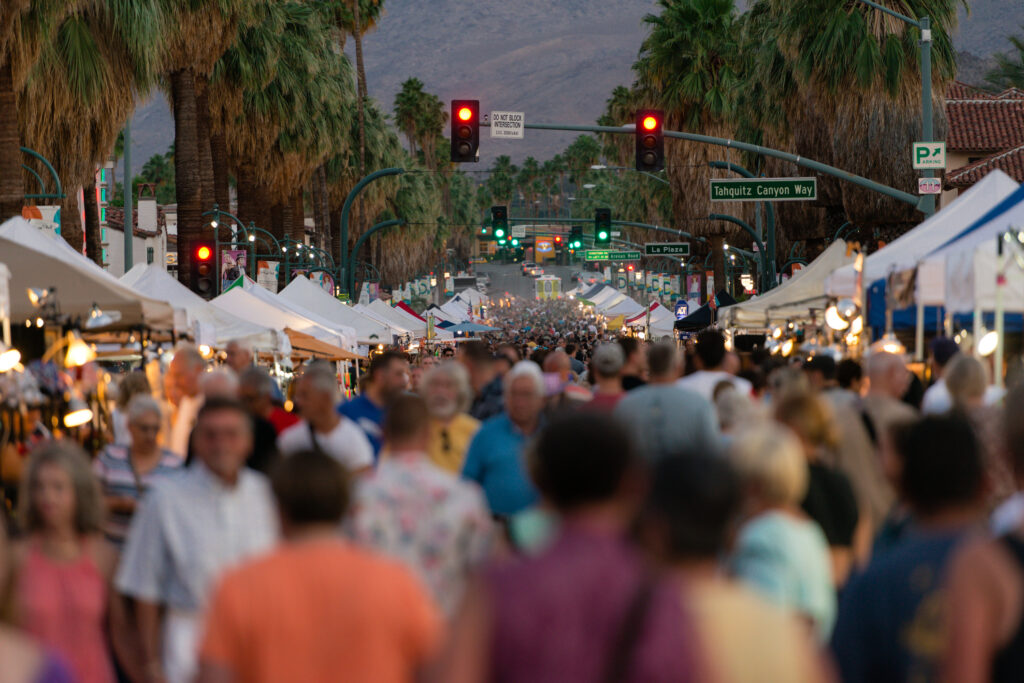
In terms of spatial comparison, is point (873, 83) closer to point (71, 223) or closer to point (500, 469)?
point (71, 223)

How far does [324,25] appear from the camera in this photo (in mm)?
50281

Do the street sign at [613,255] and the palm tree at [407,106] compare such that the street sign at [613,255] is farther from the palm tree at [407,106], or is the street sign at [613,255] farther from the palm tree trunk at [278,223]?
the palm tree at [407,106]

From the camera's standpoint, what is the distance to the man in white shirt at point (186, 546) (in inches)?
213

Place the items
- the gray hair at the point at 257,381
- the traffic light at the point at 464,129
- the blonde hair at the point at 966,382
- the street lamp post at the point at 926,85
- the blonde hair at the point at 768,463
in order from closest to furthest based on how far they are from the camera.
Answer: the blonde hair at the point at 768,463
the blonde hair at the point at 966,382
the gray hair at the point at 257,381
the street lamp post at the point at 926,85
the traffic light at the point at 464,129

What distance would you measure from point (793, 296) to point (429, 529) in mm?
18000

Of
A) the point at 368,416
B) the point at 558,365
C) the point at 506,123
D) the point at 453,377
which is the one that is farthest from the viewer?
the point at 506,123

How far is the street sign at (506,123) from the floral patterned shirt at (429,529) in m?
17.7

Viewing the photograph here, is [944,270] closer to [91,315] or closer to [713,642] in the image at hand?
[91,315]

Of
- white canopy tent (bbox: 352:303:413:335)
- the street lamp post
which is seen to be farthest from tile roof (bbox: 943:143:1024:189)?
the street lamp post

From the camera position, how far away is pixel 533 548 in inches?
→ 146

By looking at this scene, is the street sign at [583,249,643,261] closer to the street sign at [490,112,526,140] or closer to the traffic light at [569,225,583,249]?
the traffic light at [569,225,583,249]

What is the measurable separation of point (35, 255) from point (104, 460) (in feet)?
22.7

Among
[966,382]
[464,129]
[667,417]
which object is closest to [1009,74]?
[464,129]

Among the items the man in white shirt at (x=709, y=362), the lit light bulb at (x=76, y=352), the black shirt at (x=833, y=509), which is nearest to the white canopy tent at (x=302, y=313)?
the lit light bulb at (x=76, y=352)
